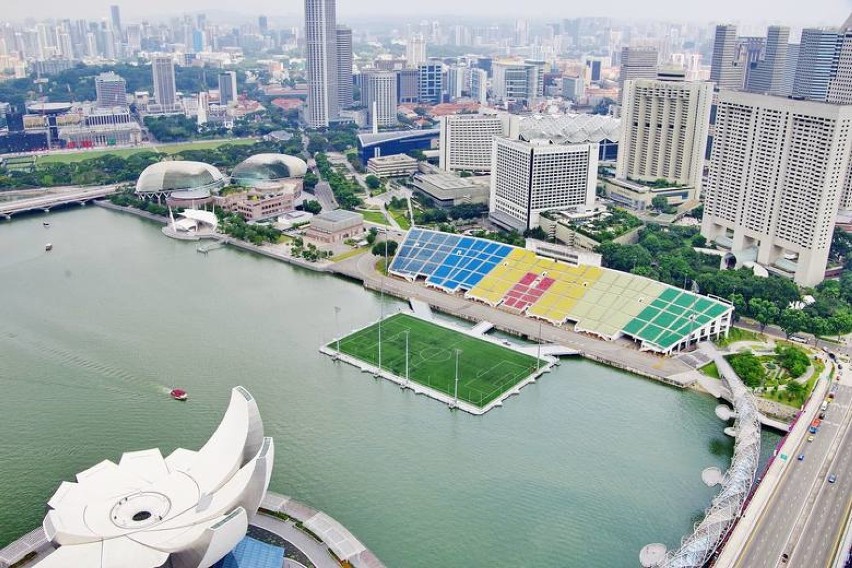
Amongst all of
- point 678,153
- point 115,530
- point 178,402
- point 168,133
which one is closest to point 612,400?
point 178,402

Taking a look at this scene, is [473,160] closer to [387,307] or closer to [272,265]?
[272,265]

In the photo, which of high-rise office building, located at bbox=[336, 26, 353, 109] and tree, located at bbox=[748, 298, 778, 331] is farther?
high-rise office building, located at bbox=[336, 26, 353, 109]

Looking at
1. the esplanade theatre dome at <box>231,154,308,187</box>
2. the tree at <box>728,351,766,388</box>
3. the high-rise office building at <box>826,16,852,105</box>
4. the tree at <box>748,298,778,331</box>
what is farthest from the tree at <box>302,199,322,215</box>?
the high-rise office building at <box>826,16,852,105</box>

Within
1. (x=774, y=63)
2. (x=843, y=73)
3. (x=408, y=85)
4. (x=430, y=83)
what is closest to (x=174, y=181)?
(x=843, y=73)

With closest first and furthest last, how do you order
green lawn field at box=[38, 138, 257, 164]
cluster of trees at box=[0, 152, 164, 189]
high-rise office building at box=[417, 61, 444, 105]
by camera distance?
cluster of trees at box=[0, 152, 164, 189]
green lawn field at box=[38, 138, 257, 164]
high-rise office building at box=[417, 61, 444, 105]

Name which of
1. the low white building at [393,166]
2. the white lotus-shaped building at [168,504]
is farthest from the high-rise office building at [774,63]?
the white lotus-shaped building at [168,504]

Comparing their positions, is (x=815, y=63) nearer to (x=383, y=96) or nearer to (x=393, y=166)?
(x=393, y=166)

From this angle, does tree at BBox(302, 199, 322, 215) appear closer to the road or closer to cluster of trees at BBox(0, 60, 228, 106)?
the road
